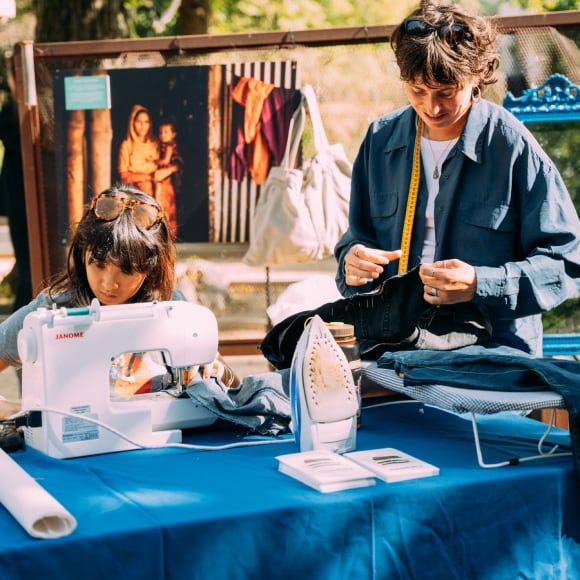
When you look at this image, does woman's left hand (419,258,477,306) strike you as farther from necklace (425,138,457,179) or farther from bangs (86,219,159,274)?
bangs (86,219,159,274)

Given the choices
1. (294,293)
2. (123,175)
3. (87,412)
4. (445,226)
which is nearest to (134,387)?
(87,412)

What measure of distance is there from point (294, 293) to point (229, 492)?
105 inches

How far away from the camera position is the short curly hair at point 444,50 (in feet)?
7.64

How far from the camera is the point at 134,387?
2268 millimetres

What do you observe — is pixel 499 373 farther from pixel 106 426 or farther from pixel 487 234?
pixel 106 426

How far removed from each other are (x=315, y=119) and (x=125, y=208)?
6.74 ft

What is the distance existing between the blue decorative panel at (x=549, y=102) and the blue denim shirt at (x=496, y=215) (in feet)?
5.27

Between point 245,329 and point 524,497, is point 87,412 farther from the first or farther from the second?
point 245,329

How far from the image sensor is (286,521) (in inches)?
62.6

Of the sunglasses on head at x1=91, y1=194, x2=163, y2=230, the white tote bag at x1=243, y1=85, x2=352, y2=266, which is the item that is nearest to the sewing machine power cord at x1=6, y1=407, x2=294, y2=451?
the sunglasses on head at x1=91, y1=194, x2=163, y2=230

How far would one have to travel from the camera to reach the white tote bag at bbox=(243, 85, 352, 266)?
14.3ft

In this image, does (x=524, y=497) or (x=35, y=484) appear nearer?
(x=35, y=484)

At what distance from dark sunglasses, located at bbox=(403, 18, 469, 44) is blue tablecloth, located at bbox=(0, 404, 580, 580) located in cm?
106

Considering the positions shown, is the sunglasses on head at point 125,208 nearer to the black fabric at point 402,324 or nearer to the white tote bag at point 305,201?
the black fabric at point 402,324
